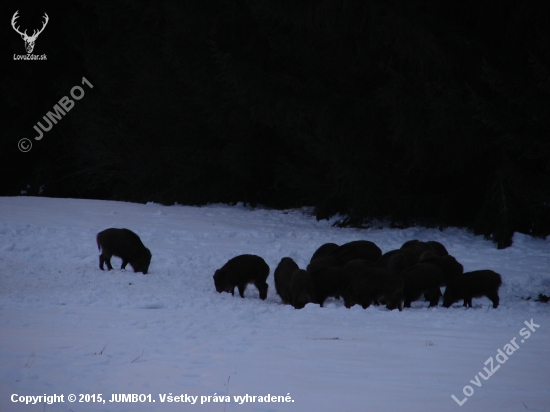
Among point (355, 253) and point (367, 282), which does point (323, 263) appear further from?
point (367, 282)

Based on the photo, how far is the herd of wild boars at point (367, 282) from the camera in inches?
311

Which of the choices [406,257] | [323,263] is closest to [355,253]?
[406,257]

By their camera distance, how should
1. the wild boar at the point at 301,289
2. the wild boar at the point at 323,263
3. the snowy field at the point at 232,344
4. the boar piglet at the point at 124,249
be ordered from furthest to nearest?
the boar piglet at the point at 124,249 < the wild boar at the point at 323,263 < the wild boar at the point at 301,289 < the snowy field at the point at 232,344

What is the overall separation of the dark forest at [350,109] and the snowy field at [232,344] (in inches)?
148

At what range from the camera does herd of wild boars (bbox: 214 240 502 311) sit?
789cm

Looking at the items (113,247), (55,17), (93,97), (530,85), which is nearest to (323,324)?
(113,247)

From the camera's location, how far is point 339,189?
16.4 meters

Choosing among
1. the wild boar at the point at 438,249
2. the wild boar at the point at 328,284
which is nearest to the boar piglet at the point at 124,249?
the wild boar at the point at 328,284

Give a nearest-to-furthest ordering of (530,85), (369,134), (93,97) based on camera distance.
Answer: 1. (530,85)
2. (369,134)
3. (93,97)

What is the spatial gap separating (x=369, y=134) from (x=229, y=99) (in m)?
6.64

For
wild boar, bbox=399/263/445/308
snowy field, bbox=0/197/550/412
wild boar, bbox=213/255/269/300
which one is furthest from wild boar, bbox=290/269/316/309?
wild boar, bbox=399/263/445/308

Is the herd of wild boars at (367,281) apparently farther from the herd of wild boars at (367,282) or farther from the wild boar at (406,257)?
the wild boar at (406,257)

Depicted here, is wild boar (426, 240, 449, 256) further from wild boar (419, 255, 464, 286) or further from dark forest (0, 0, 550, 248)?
dark forest (0, 0, 550, 248)

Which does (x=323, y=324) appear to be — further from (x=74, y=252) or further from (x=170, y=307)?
(x=74, y=252)
